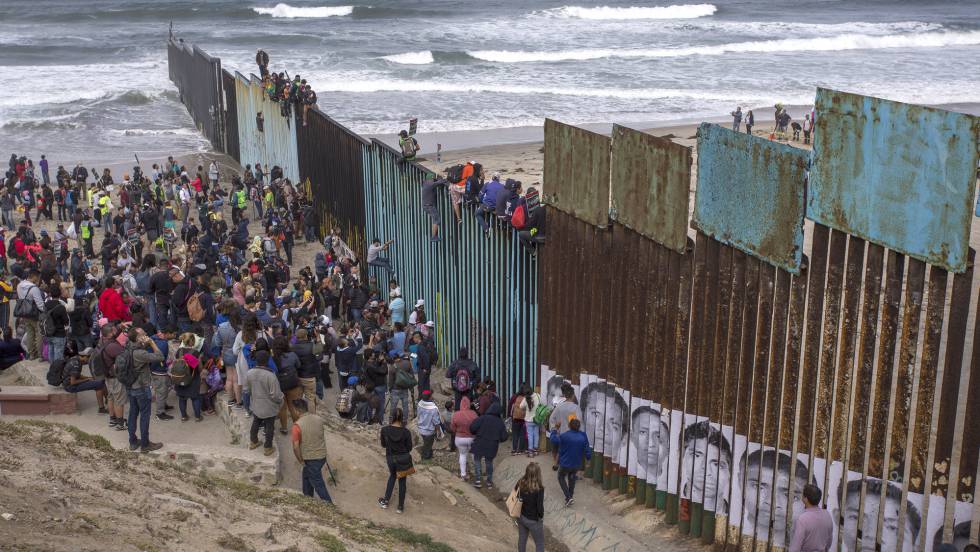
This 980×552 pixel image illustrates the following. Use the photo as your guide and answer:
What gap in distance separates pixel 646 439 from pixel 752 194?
9.66 feet

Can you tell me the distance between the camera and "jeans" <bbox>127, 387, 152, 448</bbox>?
36.0 feet

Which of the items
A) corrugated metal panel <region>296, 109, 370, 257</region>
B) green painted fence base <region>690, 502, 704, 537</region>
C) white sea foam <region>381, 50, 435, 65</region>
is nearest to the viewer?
green painted fence base <region>690, 502, 704, 537</region>

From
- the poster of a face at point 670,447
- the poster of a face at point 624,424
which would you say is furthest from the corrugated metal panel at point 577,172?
the poster of a face at point 670,447

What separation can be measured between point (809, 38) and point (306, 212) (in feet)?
174

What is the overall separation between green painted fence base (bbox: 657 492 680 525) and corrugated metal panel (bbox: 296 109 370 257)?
1023 centimetres

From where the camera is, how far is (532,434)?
12484 millimetres

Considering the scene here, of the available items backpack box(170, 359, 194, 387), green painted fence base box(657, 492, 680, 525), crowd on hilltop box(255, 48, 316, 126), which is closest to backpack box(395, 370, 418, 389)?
backpack box(170, 359, 194, 387)

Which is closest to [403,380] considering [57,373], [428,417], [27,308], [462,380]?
[428,417]

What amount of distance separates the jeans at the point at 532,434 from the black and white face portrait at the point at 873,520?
4.36 meters

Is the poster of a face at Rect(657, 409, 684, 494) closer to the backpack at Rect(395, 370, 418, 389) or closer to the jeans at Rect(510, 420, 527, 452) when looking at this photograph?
the jeans at Rect(510, 420, 527, 452)

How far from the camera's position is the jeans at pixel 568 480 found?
36.6 feet

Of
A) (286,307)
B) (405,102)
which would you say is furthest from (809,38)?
(286,307)

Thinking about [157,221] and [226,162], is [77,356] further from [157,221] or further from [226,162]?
[226,162]

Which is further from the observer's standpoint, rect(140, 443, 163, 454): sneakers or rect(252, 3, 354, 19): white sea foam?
rect(252, 3, 354, 19): white sea foam
